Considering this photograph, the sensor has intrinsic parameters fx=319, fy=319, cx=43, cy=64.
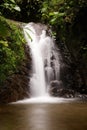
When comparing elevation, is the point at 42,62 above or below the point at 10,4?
above

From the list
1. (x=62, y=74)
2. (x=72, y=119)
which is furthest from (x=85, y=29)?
(x=62, y=74)

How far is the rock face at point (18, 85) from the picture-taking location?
10945mm

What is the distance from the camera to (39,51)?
1349 cm

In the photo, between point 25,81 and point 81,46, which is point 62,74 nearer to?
point 25,81

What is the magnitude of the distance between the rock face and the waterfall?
11.3 inches

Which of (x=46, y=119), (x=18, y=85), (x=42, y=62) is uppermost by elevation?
(x=42, y=62)

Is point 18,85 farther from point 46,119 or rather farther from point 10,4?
point 10,4

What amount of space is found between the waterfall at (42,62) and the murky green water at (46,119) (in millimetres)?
3758

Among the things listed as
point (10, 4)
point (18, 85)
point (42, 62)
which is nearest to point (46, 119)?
point (10, 4)

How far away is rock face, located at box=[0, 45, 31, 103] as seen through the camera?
10945mm

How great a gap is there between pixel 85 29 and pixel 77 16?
28 centimetres

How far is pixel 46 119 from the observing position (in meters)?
6.89

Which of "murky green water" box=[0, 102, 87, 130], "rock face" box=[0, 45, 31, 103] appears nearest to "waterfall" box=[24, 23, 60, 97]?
"rock face" box=[0, 45, 31, 103]

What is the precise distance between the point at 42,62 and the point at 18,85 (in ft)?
6.67
